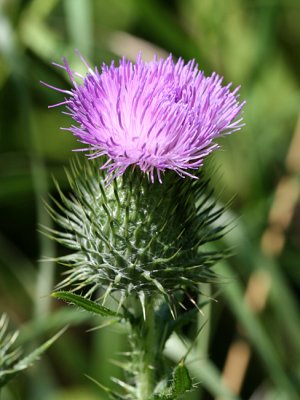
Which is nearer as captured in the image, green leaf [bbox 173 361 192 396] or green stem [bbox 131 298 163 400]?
green leaf [bbox 173 361 192 396]

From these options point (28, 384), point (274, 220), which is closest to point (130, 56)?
point (274, 220)

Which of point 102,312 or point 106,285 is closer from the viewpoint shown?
point 102,312

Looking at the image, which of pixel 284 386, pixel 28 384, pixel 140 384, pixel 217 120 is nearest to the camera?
pixel 217 120

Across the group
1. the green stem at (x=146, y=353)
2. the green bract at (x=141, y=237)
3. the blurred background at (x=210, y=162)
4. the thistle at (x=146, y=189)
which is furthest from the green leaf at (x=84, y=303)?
the blurred background at (x=210, y=162)

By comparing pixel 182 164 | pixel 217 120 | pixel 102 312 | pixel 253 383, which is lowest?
pixel 253 383

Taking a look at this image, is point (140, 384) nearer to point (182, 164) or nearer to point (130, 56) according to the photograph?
point (182, 164)

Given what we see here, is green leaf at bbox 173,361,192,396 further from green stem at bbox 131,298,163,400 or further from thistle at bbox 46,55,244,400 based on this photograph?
green stem at bbox 131,298,163,400

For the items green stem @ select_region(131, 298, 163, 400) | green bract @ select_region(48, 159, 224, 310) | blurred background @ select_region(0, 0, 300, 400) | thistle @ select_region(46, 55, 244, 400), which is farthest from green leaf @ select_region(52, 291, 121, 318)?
blurred background @ select_region(0, 0, 300, 400)
